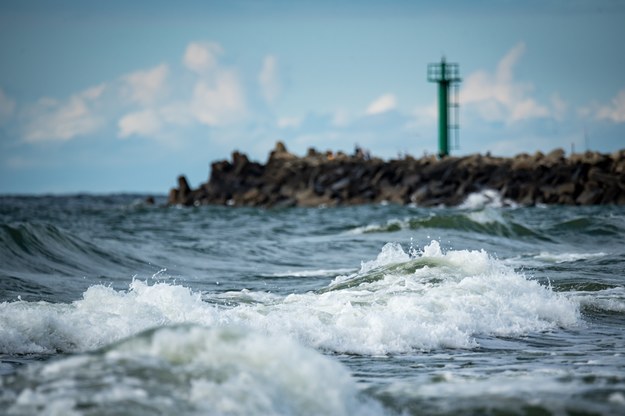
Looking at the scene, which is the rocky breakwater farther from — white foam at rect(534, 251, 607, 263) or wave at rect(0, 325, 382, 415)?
wave at rect(0, 325, 382, 415)

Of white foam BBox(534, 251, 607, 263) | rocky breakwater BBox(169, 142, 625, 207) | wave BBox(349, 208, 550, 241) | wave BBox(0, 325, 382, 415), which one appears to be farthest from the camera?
rocky breakwater BBox(169, 142, 625, 207)

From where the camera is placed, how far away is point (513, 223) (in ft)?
79.7

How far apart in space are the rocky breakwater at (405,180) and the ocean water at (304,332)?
29.3 meters

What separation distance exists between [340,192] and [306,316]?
42.6 metres

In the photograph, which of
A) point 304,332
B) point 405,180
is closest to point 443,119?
point 405,180

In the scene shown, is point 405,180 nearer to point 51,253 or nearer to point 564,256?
point 564,256

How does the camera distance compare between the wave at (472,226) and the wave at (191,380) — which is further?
the wave at (472,226)

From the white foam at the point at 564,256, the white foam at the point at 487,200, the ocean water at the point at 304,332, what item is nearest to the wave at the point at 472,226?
the ocean water at the point at 304,332

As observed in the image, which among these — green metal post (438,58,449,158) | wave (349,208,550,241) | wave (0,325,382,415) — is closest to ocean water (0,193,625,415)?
wave (0,325,382,415)

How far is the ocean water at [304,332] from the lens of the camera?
5469 millimetres

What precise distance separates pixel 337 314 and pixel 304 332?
2.16 feet

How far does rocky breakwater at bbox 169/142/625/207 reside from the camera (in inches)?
1850

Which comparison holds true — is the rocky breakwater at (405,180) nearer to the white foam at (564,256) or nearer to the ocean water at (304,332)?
the white foam at (564,256)

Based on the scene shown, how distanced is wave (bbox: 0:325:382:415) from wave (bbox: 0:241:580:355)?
2315mm
